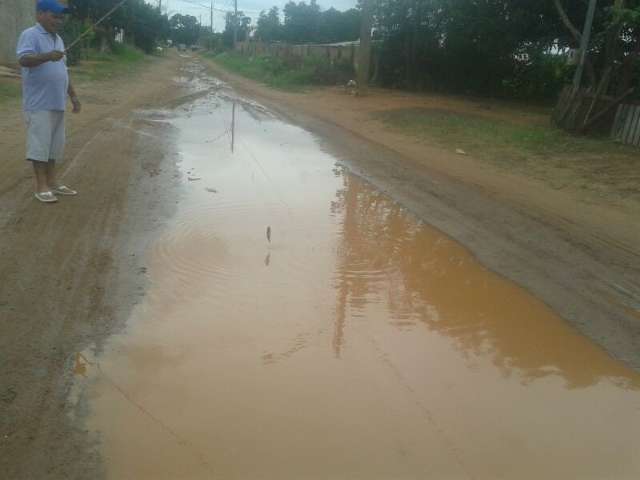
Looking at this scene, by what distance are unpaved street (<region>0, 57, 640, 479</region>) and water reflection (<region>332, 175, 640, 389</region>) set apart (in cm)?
2

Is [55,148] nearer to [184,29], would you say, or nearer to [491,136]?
Answer: [491,136]

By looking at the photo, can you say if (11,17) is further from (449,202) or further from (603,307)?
(603,307)

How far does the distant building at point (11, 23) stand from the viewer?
1734 centimetres

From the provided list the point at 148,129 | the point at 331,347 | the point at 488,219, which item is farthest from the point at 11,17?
the point at 331,347

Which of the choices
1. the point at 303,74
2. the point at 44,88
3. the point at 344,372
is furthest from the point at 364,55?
the point at 344,372

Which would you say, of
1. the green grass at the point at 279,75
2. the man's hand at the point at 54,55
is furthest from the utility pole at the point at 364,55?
the man's hand at the point at 54,55

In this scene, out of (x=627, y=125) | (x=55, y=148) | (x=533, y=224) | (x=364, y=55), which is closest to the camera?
(x=55, y=148)

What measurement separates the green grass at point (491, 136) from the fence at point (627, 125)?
12.7 inches

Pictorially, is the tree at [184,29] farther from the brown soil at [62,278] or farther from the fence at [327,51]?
the brown soil at [62,278]

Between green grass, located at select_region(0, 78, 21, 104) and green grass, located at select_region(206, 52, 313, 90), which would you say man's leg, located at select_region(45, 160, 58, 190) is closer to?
green grass, located at select_region(0, 78, 21, 104)

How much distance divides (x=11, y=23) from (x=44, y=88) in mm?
14422

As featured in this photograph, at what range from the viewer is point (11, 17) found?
57.5ft

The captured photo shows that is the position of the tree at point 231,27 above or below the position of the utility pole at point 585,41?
above

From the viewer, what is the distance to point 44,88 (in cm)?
566
